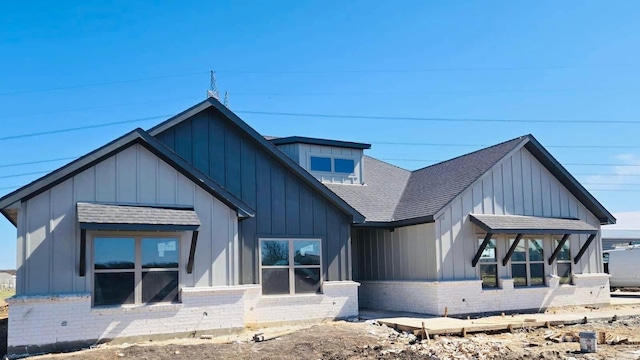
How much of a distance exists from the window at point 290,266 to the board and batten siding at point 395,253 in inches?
134

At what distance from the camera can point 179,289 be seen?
13852 mm

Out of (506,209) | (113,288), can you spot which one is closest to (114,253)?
(113,288)

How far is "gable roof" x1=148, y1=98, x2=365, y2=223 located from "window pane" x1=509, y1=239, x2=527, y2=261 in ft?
17.7

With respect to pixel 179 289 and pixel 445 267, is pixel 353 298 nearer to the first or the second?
pixel 445 267

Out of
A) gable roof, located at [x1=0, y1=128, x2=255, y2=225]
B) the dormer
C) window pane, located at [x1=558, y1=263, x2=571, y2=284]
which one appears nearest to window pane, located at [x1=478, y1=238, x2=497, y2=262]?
window pane, located at [x1=558, y1=263, x2=571, y2=284]

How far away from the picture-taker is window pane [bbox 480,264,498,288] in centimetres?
1864

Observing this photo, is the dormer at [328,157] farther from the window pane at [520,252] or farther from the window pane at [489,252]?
the window pane at [520,252]

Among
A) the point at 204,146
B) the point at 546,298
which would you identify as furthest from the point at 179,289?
the point at 546,298

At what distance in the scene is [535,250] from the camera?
774 inches

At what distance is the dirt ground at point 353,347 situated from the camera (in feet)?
39.6

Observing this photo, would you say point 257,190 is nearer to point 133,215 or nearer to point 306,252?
point 306,252

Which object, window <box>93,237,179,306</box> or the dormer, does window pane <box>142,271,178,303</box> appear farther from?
the dormer

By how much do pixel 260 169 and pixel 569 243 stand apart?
35.2 feet

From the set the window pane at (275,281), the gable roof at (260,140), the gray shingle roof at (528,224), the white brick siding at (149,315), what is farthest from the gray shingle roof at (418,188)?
the white brick siding at (149,315)
